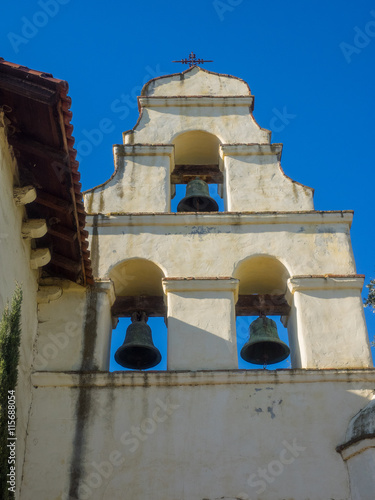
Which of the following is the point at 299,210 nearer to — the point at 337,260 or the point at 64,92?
the point at 337,260

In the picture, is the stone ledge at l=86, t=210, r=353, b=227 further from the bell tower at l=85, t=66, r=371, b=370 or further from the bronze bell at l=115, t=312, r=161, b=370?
the bronze bell at l=115, t=312, r=161, b=370

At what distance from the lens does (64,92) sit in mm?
7609

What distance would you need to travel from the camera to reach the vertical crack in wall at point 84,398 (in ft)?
27.5

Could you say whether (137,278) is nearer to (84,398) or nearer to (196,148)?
(84,398)

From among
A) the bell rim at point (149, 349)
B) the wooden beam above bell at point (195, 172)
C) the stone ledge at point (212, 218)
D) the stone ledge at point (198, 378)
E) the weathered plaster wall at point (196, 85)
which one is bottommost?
the stone ledge at point (198, 378)

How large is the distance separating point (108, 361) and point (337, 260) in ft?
10.6

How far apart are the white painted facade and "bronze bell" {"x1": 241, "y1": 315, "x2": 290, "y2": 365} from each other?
0.67 ft

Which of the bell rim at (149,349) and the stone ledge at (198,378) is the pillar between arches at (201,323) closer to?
the stone ledge at (198,378)

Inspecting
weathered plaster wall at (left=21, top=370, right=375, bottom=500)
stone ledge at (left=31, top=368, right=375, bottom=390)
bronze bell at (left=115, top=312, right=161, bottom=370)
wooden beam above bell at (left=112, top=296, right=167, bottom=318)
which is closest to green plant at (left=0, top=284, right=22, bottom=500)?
weathered plaster wall at (left=21, top=370, right=375, bottom=500)

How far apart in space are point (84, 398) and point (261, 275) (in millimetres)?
3129

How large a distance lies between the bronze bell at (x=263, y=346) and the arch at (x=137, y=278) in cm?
138

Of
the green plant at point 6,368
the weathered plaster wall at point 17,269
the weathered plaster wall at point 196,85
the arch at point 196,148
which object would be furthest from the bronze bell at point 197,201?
the green plant at point 6,368

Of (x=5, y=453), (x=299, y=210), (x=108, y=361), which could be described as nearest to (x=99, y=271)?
(x=108, y=361)

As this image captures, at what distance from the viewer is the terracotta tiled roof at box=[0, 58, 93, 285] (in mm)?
7617
